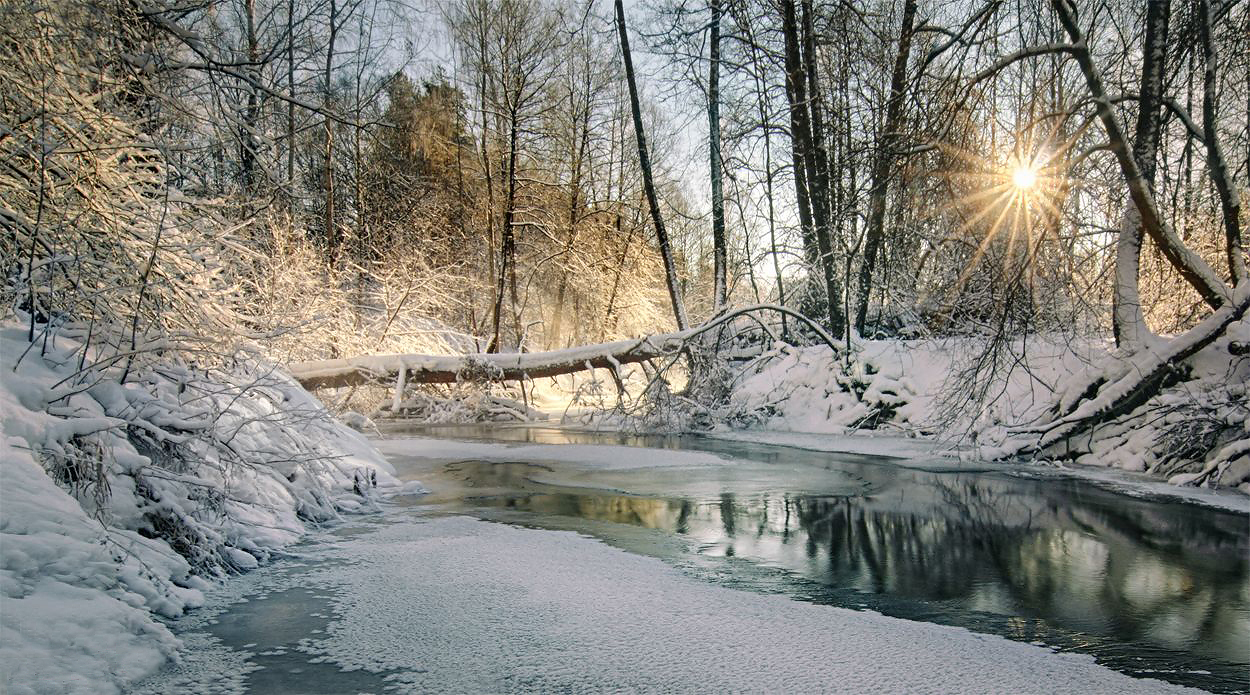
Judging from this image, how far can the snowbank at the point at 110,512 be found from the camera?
2807 mm

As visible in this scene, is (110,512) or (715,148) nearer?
(110,512)

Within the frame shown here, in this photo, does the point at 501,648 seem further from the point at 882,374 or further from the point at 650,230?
the point at 650,230

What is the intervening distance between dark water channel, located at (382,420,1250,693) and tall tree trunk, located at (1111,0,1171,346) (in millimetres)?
1965

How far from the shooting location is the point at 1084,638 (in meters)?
3.35

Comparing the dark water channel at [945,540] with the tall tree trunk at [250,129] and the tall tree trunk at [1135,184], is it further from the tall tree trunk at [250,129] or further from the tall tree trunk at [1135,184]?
the tall tree trunk at [250,129]

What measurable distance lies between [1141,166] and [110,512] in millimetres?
9633

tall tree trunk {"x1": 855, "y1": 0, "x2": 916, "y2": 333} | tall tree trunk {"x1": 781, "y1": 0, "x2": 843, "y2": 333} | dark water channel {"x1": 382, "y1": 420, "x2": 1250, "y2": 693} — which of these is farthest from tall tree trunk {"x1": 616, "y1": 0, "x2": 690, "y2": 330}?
tall tree trunk {"x1": 855, "y1": 0, "x2": 916, "y2": 333}

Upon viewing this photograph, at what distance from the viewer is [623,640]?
325cm

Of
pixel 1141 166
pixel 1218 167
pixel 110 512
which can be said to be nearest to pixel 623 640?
pixel 110 512

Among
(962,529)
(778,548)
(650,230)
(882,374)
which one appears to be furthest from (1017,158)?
(650,230)

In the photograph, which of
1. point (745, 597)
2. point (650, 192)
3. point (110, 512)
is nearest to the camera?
point (110, 512)

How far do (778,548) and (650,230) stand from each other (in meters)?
20.9

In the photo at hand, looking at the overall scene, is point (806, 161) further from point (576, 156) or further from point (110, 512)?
point (110, 512)

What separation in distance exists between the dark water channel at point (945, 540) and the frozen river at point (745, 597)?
23 millimetres
